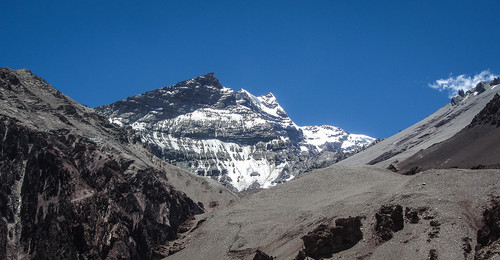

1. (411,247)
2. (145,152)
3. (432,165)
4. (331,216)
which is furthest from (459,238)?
(145,152)

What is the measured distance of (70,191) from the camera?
126625mm

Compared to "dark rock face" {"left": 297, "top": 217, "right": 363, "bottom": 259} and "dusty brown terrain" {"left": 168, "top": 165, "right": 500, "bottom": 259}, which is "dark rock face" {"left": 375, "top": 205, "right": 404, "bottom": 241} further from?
"dark rock face" {"left": 297, "top": 217, "right": 363, "bottom": 259}

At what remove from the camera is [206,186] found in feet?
627

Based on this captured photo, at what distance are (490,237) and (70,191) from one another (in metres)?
112

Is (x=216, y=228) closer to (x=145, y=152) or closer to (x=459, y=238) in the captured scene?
(x=459, y=238)

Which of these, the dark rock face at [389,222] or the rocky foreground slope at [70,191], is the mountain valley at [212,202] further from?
the rocky foreground slope at [70,191]

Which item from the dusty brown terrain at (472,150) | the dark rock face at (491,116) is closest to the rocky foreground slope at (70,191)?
the dusty brown terrain at (472,150)

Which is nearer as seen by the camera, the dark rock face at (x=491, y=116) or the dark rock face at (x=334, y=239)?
the dark rock face at (x=334, y=239)

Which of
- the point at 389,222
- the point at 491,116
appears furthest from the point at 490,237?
the point at 491,116

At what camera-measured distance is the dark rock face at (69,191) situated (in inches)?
4486

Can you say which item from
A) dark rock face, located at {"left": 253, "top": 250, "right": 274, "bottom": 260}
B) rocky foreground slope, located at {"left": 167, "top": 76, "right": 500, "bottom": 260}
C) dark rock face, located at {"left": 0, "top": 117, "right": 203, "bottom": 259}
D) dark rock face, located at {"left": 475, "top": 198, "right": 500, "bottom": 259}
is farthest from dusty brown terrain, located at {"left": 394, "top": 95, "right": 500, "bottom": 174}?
dark rock face, located at {"left": 0, "top": 117, "right": 203, "bottom": 259}

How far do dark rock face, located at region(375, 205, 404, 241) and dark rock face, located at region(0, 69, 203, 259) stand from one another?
84.9 meters

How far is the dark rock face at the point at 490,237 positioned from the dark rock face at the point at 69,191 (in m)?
96.7

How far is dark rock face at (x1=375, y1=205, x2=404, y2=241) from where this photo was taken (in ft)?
156
